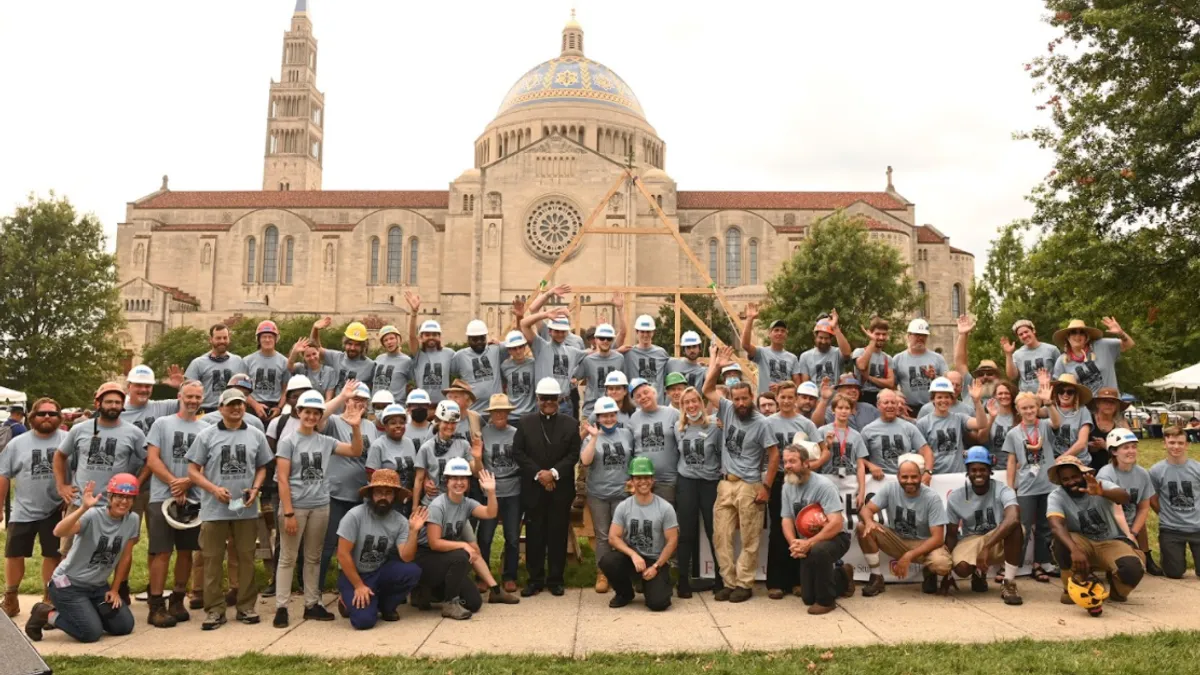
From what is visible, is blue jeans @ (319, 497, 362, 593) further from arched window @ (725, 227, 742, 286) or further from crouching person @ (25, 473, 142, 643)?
arched window @ (725, 227, 742, 286)

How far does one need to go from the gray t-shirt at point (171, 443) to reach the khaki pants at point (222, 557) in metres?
0.55

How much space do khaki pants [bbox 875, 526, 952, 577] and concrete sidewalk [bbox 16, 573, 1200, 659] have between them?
0.30 meters

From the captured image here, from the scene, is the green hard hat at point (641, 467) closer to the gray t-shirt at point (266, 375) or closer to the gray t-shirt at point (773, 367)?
the gray t-shirt at point (773, 367)

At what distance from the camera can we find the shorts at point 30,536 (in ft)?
26.8

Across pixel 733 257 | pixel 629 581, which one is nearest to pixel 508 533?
pixel 629 581

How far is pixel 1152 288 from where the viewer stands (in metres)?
16.6

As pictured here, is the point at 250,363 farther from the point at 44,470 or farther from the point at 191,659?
the point at 191,659

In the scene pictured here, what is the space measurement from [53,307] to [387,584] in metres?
35.0

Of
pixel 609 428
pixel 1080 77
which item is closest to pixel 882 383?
pixel 609 428

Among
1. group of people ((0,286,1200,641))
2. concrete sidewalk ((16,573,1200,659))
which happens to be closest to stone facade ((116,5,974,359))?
group of people ((0,286,1200,641))

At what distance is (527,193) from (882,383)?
58.7 metres

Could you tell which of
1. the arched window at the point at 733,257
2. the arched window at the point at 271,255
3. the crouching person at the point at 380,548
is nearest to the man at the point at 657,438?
the crouching person at the point at 380,548

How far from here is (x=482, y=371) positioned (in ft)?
33.0

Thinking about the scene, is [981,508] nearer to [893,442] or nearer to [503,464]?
[893,442]
